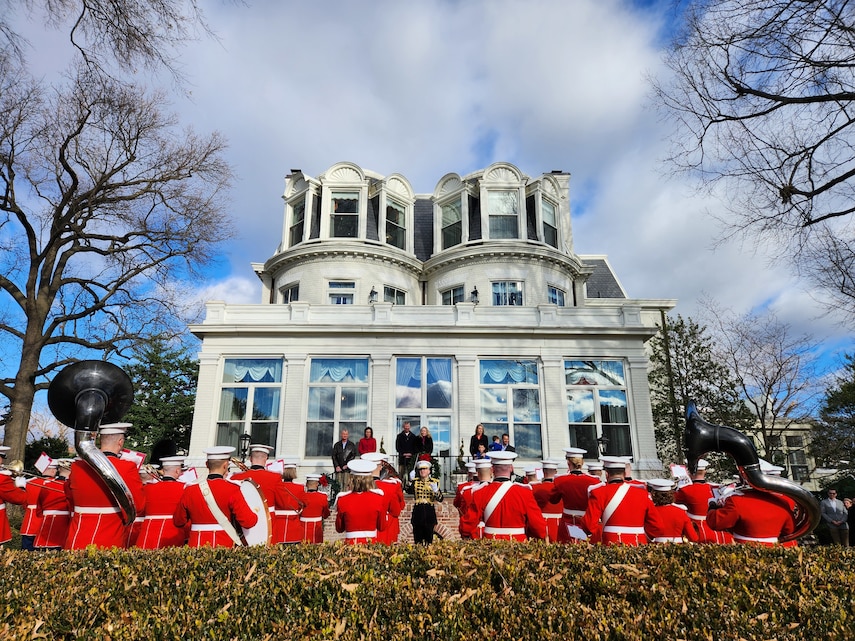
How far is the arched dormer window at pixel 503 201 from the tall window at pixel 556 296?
271cm

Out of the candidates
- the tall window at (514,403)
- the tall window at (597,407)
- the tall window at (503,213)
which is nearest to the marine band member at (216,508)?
the tall window at (514,403)

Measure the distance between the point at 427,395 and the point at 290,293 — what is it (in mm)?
8257

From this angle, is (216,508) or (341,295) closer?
(216,508)

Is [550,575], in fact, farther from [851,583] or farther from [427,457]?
[427,457]

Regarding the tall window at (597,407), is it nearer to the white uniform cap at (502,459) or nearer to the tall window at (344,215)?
the tall window at (344,215)

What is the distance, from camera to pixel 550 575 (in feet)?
12.5

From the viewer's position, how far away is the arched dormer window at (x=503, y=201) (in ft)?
77.7

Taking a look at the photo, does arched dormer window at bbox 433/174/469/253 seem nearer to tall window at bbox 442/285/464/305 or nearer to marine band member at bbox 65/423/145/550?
tall window at bbox 442/285/464/305

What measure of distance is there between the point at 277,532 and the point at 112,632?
6.19 m

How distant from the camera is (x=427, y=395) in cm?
1873

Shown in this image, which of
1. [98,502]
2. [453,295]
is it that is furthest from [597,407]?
[98,502]

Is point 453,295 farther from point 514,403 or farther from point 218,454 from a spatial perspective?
point 218,454

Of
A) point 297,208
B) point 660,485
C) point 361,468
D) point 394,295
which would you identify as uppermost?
point 297,208

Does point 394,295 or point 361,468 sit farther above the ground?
point 394,295
